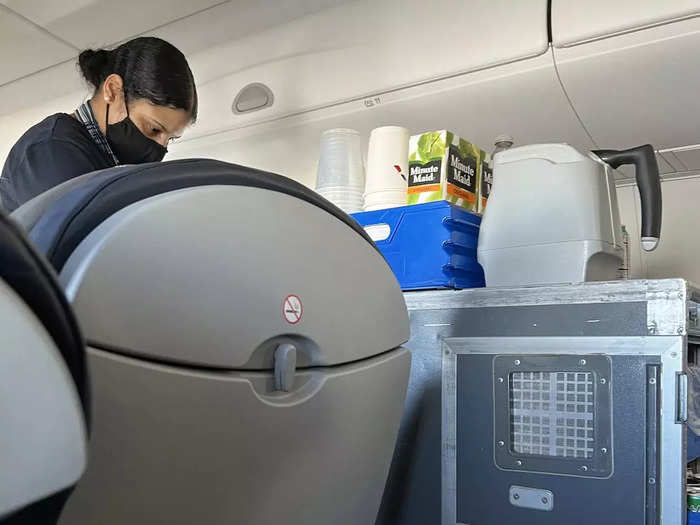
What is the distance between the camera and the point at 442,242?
4.92ft

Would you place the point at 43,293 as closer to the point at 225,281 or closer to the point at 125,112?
the point at 225,281

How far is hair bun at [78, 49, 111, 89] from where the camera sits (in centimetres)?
192

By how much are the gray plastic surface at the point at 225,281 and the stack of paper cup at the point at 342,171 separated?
1.17 metres

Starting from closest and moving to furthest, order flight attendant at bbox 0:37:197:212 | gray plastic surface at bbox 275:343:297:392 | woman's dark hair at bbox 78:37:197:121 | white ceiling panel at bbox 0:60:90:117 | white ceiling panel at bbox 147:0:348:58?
gray plastic surface at bbox 275:343:297:392
flight attendant at bbox 0:37:197:212
woman's dark hair at bbox 78:37:197:121
white ceiling panel at bbox 147:0:348:58
white ceiling panel at bbox 0:60:90:117

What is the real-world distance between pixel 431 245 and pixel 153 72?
90 cm

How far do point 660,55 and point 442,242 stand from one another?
3.81 ft

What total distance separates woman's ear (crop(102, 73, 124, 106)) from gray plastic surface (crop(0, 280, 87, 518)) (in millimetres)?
1702

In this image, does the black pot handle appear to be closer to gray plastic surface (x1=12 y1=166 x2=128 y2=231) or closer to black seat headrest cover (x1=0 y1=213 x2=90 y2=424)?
gray plastic surface (x1=12 y1=166 x2=128 y2=231)

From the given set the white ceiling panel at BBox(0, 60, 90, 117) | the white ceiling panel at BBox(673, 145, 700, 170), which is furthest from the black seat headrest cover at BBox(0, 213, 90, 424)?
the white ceiling panel at BBox(0, 60, 90, 117)

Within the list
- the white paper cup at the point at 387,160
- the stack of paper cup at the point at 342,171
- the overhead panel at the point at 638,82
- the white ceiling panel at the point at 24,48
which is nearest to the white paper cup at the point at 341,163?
the stack of paper cup at the point at 342,171

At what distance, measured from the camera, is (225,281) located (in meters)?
0.57

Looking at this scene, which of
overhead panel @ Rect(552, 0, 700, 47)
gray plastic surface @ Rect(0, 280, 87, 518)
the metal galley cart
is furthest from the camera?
overhead panel @ Rect(552, 0, 700, 47)

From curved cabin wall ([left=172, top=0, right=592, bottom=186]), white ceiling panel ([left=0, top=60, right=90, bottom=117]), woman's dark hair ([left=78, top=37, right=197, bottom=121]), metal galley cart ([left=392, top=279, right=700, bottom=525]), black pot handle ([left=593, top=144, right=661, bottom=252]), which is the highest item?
white ceiling panel ([left=0, top=60, right=90, bottom=117])

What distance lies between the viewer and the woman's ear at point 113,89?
187 cm
